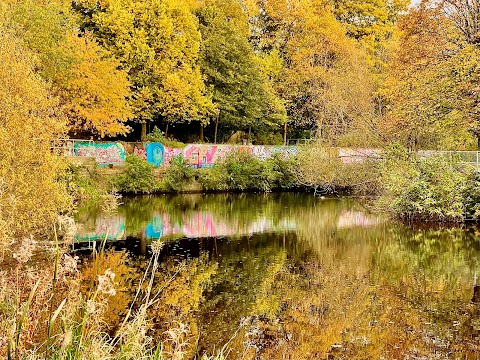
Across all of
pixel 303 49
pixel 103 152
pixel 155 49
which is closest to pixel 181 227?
pixel 103 152

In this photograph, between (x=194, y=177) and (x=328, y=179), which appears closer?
(x=328, y=179)

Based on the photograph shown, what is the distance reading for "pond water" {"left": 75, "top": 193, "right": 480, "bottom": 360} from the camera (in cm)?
931

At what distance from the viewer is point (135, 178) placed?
106 ft

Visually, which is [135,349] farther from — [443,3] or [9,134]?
[443,3]

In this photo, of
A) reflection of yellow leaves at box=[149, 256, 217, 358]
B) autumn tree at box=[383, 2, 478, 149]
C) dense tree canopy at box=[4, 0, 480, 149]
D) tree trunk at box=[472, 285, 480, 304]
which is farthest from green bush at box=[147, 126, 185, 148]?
tree trunk at box=[472, 285, 480, 304]

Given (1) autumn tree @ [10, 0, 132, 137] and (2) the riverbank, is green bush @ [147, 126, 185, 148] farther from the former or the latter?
(1) autumn tree @ [10, 0, 132, 137]

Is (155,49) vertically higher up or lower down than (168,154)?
higher up

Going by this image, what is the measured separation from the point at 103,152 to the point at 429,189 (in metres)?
19.6

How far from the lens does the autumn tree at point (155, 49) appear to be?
32.6 metres

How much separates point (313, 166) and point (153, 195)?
991 centimetres

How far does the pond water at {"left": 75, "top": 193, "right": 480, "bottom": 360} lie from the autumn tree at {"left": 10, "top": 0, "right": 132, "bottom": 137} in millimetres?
6990

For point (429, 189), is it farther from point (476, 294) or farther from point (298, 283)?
point (298, 283)

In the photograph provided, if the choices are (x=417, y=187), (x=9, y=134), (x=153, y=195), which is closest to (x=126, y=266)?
(x=9, y=134)

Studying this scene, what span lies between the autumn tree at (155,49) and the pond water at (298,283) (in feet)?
39.4
